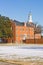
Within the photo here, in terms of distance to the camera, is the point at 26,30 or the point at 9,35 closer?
the point at 9,35

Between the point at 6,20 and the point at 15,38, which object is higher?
the point at 6,20

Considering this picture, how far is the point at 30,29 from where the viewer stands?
98312 mm

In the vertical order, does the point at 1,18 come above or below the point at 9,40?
above

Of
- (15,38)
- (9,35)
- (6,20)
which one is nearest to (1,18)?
(6,20)

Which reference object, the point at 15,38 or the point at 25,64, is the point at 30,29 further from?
the point at 25,64

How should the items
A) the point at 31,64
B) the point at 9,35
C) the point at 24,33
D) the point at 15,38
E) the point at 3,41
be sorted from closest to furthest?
the point at 31,64, the point at 9,35, the point at 3,41, the point at 15,38, the point at 24,33

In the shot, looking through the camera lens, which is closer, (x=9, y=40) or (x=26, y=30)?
(x=9, y=40)

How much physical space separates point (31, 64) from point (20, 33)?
7790 centimetres

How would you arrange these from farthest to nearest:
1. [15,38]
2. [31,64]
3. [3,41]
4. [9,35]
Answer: [15,38], [3,41], [9,35], [31,64]

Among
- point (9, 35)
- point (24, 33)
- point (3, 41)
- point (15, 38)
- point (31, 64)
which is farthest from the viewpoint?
point (24, 33)

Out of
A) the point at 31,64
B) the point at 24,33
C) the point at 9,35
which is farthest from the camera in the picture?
the point at 24,33

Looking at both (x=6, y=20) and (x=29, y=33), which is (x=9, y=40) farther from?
(x=29, y=33)

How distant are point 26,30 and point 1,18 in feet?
72.2

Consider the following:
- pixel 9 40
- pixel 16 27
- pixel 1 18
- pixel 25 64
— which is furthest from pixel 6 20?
pixel 25 64
